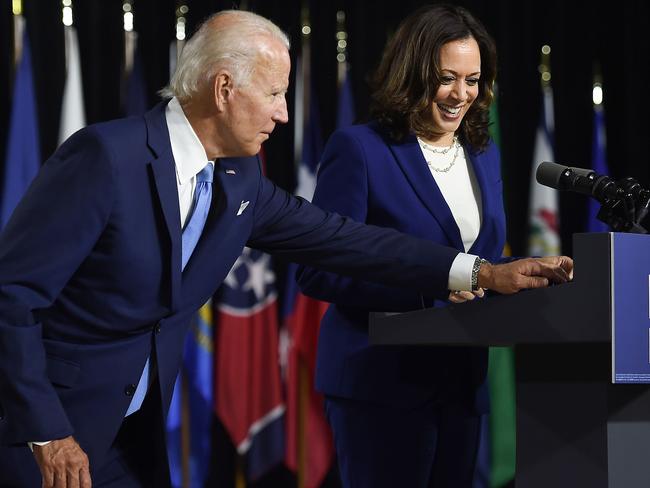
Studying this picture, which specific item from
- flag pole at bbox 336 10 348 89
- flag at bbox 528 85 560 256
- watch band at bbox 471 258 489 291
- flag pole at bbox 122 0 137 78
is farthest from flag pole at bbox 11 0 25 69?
watch band at bbox 471 258 489 291

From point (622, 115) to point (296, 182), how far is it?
5.27 feet

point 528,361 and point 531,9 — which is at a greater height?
point 531,9

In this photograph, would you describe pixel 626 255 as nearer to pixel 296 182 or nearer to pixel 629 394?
pixel 629 394

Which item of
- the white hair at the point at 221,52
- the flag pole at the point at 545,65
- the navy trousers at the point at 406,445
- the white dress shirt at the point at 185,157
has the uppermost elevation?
the flag pole at the point at 545,65

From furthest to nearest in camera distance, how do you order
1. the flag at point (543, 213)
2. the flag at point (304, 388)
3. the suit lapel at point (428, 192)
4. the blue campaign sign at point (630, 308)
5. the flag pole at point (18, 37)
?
1. the flag at point (543, 213)
2. the flag at point (304, 388)
3. the flag pole at point (18, 37)
4. the suit lapel at point (428, 192)
5. the blue campaign sign at point (630, 308)

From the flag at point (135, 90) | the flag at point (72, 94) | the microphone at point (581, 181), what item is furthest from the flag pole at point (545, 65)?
the microphone at point (581, 181)

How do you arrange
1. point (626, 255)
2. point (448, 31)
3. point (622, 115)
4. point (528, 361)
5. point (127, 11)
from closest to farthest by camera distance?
point (626, 255)
point (528, 361)
point (448, 31)
point (127, 11)
point (622, 115)

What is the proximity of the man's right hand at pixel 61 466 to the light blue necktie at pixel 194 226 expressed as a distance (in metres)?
0.24

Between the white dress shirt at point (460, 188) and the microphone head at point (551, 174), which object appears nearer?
the microphone head at point (551, 174)

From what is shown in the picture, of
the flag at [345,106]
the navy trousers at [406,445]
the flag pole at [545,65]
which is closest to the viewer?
the navy trousers at [406,445]

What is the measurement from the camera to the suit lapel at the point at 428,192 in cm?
237

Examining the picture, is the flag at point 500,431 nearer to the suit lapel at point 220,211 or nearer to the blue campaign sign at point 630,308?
the suit lapel at point 220,211

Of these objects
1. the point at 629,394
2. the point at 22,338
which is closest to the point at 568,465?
the point at 629,394

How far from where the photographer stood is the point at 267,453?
4680 millimetres
